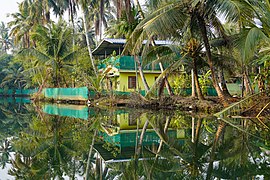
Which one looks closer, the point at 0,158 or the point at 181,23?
the point at 0,158

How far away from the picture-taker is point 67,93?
27094 mm

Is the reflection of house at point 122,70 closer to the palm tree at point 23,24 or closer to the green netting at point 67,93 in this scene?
the green netting at point 67,93

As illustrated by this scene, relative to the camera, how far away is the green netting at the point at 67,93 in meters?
24.0

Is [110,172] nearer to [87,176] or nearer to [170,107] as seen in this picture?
[87,176]

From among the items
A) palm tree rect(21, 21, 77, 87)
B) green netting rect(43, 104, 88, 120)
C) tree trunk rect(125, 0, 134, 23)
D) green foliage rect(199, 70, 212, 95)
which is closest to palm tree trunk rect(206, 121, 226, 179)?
green netting rect(43, 104, 88, 120)

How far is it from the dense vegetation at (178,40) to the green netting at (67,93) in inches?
31.6

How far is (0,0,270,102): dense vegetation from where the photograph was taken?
1105 centimetres

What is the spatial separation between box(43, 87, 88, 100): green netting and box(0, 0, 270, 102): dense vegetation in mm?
803

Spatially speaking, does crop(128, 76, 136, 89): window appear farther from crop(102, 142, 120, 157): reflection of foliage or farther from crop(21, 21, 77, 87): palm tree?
crop(102, 142, 120, 157): reflection of foliage

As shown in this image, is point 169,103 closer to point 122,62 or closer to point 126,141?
point 122,62

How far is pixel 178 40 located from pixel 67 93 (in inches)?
556

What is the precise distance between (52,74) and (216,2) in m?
22.0

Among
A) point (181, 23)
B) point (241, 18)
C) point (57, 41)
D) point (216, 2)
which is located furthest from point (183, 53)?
point (57, 41)

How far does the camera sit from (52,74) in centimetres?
3139
